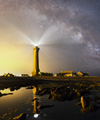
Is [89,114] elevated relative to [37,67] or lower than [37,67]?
lower

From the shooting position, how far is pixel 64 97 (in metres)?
10.2

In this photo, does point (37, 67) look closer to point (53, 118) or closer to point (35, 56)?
point (35, 56)

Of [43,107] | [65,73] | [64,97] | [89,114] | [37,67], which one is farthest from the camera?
[65,73]

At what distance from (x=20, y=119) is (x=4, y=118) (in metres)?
1.01

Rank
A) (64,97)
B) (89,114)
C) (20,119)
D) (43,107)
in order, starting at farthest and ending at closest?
(64,97)
(43,107)
(89,114)
(20,119)

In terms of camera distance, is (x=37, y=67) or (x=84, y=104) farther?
(x=37, y=67)

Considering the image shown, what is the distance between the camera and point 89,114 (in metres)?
6.27

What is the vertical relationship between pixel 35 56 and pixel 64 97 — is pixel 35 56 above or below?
above

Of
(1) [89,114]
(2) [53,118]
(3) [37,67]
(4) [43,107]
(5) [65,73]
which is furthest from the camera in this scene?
(5) [65,73]

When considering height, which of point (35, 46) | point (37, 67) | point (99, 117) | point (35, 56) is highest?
point (35, 46)

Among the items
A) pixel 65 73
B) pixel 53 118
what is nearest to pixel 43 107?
pixel 53 118

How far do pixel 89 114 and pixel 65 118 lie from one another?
1629 mm

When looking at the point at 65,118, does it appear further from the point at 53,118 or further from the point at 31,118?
the point at 31,118

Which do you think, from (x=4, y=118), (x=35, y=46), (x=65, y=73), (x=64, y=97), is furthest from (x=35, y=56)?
(x=4, y=118)
